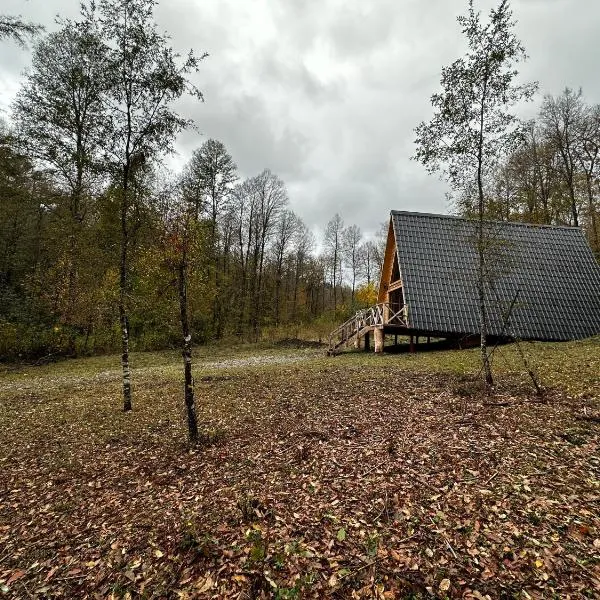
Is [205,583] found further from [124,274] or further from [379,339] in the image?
[379,339]

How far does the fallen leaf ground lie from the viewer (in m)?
3.18

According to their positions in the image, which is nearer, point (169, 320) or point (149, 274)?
point (169, 320)

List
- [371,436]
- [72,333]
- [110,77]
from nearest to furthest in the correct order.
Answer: [371,436] → [110,77] → [72,333]

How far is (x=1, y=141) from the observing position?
12.2 meters

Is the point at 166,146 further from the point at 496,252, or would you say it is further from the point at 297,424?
the point at 496,252

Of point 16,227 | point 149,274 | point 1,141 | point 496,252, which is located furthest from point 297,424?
point 16,227

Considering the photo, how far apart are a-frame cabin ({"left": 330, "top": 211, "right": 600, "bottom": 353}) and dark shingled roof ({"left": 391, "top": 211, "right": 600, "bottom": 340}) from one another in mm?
42

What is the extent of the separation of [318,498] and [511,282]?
49.6 feet

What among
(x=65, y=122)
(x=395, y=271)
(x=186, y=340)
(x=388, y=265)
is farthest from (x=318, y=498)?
(x=388, y=265)

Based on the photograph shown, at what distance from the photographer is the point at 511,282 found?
15742 mm

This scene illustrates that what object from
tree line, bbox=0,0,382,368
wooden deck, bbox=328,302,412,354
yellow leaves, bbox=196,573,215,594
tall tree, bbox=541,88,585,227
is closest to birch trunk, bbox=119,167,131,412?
tree line, bbox=0,0,382,368

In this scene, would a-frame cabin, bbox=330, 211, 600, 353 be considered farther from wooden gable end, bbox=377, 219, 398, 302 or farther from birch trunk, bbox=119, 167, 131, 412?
birch trunk, bbox=119, 167, 131, 412

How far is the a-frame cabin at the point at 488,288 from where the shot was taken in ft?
48.0

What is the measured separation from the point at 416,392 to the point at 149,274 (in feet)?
23.3
